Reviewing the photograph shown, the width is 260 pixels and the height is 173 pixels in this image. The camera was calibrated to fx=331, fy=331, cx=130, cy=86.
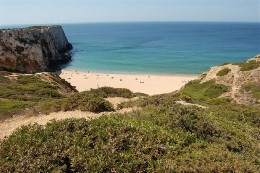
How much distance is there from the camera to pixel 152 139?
11062 millimetres

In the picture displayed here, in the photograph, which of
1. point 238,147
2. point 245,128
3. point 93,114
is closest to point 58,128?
point 93,114

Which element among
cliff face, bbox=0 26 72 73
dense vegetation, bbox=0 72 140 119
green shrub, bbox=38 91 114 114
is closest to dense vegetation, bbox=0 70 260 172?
green shrub, bbox=38 91 114 114

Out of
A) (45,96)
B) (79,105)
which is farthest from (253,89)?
(79,105)

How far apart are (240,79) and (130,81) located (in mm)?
29364

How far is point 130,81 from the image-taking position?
64.1 m

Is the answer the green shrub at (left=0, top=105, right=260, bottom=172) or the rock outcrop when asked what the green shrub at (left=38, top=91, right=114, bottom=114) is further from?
the rock outcrop

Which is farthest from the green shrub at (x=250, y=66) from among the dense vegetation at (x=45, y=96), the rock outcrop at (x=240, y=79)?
the dense vegetation at (x=45, y=96)

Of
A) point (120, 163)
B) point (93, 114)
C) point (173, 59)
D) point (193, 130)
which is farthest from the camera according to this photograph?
point (173, 59)

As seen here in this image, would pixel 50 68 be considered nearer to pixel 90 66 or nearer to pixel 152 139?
pixel 90 66

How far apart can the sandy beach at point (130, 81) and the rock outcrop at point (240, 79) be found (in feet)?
52.8

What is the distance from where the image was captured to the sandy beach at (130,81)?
5825cm

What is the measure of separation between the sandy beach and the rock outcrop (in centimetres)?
1608

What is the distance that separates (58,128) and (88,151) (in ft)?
6.62

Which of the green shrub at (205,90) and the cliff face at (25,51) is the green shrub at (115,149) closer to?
the green shrub at (205,90)
